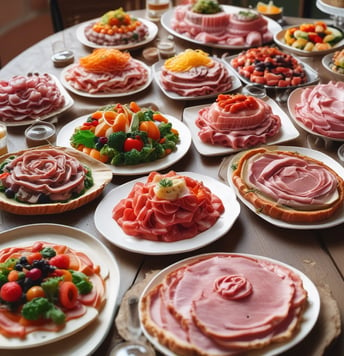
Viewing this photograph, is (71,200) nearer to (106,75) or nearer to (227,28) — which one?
(106,75)

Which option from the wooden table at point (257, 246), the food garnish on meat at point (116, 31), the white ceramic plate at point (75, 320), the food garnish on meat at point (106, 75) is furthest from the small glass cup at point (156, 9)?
the white ceramic plate at point (75, 320)

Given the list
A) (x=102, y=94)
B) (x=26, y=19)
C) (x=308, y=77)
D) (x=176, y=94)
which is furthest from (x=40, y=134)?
(x=26, y=19)

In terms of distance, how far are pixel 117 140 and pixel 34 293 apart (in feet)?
3.50

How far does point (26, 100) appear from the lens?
115 inches

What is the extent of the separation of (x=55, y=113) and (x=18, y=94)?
9.9 inches

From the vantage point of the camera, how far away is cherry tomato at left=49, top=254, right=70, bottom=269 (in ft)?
5.91

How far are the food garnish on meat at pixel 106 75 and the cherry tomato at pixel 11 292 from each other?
69.0 inches

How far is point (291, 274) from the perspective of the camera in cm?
178

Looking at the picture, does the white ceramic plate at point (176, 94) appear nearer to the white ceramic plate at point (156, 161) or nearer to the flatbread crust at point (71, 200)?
the white ceramic plate at point (156, 161)

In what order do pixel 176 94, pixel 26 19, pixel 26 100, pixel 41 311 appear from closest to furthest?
pixel 41 311, pixel 26 100, pixel 176 94, pixel 26 19

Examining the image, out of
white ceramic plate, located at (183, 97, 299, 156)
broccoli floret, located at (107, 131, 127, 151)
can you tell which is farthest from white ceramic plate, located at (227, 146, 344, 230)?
broccoli floret, located at (107, 131, 127, 151)

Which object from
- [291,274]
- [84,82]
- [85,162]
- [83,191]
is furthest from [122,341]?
[84,82]

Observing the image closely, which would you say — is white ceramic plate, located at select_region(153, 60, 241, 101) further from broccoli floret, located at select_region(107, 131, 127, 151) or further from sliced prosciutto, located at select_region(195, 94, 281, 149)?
broccoli floret, located at select_region(107, 131, 127, 151)

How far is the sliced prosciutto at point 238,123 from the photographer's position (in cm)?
267
